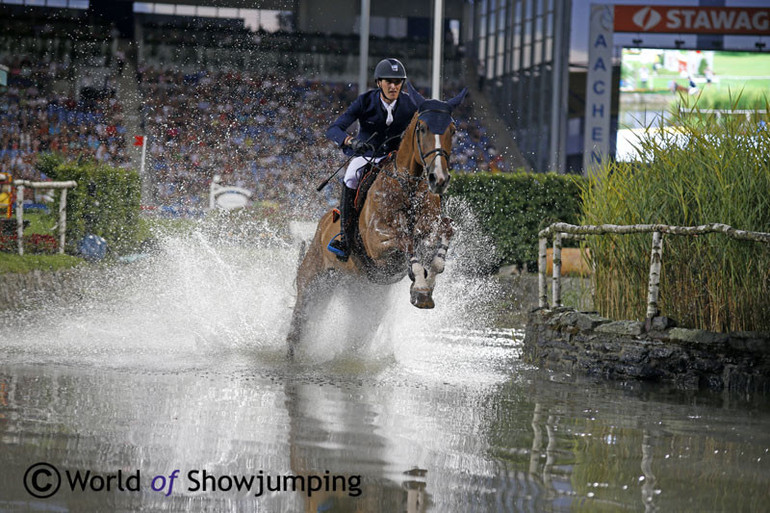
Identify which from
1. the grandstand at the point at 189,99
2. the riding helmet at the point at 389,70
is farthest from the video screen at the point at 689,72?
the riding helmet at the point at 389,70

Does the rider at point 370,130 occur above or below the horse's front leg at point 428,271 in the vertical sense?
above

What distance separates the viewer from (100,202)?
19.8 meters

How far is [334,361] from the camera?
32.0 ft

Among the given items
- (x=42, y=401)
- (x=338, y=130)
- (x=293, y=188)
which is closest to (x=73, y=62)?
(x=293, y=188)

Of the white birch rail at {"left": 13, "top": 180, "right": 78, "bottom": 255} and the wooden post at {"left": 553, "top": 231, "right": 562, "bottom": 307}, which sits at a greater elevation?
the white birch rail at {"left": 13, "top": 180, "right": 78, "bottom": 255}

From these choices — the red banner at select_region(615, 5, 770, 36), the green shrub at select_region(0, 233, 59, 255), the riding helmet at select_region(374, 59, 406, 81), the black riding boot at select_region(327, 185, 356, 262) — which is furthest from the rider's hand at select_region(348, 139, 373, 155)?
the red banner at select_region(615, 5, 770, 36)

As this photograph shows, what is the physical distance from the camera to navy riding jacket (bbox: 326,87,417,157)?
9.08 metres

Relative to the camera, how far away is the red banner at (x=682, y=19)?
39.1 m

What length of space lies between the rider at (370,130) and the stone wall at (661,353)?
2530 millimetres

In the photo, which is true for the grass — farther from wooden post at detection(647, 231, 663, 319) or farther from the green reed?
wooden post at detection(647, 231, 663, 319)

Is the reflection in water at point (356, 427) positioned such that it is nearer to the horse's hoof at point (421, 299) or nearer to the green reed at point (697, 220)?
the horse's hoof at point (421, 299)

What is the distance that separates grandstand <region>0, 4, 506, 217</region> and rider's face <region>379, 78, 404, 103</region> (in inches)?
706

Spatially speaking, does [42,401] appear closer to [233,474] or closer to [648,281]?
[233,474]

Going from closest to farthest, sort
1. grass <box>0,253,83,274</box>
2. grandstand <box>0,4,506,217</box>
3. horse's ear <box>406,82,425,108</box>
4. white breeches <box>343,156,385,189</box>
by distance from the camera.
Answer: horse's ear <box>406,82,425,108</box>, white breeches <box>343,156,385,189</box>, grass <box>0,253,83,274</box>, grandstand <box>0,4,506,217</box>
